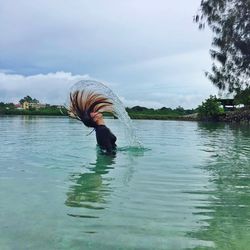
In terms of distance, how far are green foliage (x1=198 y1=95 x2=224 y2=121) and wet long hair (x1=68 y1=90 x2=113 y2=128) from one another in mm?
50634

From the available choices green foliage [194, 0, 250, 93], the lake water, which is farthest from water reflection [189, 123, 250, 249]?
green foliage [194, 0, 250, 93]

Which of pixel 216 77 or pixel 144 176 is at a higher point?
pixel 216 77

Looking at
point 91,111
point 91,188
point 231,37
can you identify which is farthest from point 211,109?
point 91,188

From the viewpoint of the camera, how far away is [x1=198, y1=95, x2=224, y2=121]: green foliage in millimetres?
61531

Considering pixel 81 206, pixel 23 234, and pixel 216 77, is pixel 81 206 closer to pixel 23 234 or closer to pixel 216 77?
pixel 23 234

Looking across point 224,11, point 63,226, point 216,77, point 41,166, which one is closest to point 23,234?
point 63,226

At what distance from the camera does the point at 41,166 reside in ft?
34.4

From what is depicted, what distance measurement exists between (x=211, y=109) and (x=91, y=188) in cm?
5584

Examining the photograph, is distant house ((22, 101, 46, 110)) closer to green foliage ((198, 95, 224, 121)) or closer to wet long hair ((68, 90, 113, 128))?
green foliage ((198, 95, 224, 121))

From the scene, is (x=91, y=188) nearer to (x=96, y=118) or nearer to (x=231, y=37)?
(x=96, y=118)

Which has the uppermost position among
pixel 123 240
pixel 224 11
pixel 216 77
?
pixel 224 11

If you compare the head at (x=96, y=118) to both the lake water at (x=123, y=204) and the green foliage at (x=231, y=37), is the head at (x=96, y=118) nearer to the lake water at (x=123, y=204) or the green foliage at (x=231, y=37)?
the lake water at (x=123, y=204)

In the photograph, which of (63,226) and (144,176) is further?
(144,176)

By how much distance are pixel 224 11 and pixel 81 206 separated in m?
31.3
